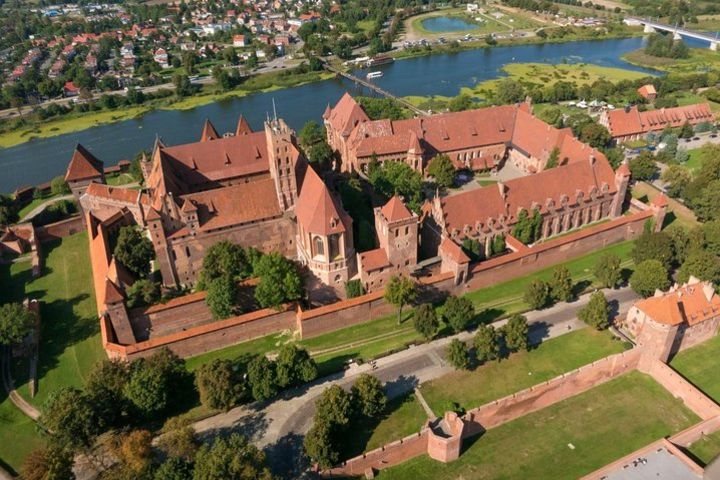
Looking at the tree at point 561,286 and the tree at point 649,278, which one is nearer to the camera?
the tree at point 649,278

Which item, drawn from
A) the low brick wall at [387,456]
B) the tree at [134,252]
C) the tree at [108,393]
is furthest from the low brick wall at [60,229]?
the low brick wall at [387,456]

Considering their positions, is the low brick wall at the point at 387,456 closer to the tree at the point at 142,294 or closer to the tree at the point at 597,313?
the tree at the point at 597,313

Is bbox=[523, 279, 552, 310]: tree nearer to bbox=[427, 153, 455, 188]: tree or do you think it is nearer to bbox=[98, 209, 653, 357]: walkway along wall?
bbox=[98, 209, 653, 357]: walkway along wall

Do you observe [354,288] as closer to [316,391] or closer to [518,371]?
[316,391]

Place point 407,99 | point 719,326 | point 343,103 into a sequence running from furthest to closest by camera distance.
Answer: point 407,99 < point 343,103 < point 719,326

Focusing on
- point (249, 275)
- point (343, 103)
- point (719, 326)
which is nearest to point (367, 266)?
point (249, 275)

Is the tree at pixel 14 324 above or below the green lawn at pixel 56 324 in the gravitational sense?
above

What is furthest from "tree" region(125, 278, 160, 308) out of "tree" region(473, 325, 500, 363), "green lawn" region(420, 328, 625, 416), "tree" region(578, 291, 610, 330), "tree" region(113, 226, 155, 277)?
"tree" region(578, 291, 610, 330)

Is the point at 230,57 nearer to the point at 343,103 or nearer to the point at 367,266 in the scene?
the point at 343,103
